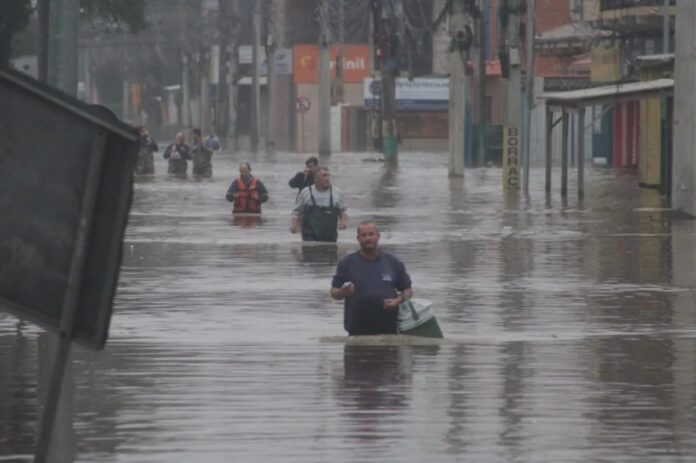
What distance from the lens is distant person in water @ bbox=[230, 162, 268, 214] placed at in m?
36.8

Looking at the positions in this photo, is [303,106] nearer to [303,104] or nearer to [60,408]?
[303,104]

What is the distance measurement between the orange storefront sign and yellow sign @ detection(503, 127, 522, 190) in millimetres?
62256

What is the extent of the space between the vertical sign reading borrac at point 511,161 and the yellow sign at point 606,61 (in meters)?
18.6

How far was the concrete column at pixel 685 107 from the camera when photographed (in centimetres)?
3653

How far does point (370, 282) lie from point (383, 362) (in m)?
0.79

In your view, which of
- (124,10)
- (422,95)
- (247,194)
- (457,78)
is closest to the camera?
(247,194)

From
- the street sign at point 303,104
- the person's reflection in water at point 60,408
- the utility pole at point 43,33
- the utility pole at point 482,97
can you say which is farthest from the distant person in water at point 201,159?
the person's reflection in water at point 60,408

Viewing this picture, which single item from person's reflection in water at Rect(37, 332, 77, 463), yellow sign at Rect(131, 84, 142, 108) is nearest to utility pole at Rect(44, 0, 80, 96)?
person's reflection in water at Rect(37, 332, 77, 463)

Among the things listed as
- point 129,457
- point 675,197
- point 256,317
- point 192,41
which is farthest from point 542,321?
point 192,41

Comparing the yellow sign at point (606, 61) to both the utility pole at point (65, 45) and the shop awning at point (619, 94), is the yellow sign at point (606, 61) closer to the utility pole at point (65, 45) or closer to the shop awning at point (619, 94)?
the shop awning at point (619, 94)

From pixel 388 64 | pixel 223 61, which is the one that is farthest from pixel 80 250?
pixel 223 61

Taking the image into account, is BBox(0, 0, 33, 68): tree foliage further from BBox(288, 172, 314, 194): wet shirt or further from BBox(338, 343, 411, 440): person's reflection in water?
BBox(338, 343, 411, 440): person's reflection in water

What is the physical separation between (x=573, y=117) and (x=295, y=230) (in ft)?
153

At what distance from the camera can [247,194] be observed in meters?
37.2
